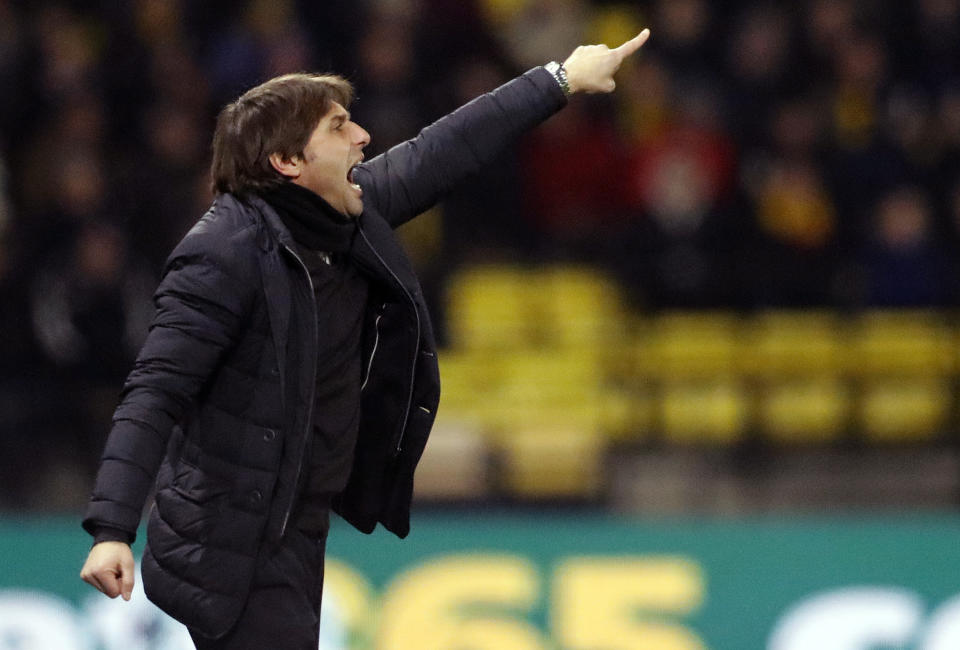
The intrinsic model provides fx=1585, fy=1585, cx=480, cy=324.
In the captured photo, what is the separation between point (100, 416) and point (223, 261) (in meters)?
4.41

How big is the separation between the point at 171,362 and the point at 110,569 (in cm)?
40

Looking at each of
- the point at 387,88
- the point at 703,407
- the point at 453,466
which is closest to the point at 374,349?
the point at 453,466

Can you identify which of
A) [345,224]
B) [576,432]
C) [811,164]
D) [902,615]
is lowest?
[345,224]

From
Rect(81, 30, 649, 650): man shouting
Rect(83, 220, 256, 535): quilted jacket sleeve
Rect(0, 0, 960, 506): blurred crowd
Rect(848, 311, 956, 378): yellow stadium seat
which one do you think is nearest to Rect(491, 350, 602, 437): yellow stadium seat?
Rect(0, 0, 960, 506): blurred crowd

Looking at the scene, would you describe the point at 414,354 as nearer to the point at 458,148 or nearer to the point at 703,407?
the point at 458,148

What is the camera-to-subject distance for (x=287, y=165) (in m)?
3.15

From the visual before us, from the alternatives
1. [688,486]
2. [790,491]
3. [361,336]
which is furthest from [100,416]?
[361,336]

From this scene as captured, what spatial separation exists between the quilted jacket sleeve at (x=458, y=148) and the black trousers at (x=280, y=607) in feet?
2.51

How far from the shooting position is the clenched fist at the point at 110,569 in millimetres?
2826

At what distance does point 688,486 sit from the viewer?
7289 millimetres

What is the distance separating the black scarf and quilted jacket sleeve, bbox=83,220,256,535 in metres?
0.13

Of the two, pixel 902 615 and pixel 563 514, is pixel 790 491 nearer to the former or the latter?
pixel 563 514

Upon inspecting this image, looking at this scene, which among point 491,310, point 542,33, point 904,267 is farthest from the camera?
point 542,33

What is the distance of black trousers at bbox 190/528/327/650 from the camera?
10.2 feet
